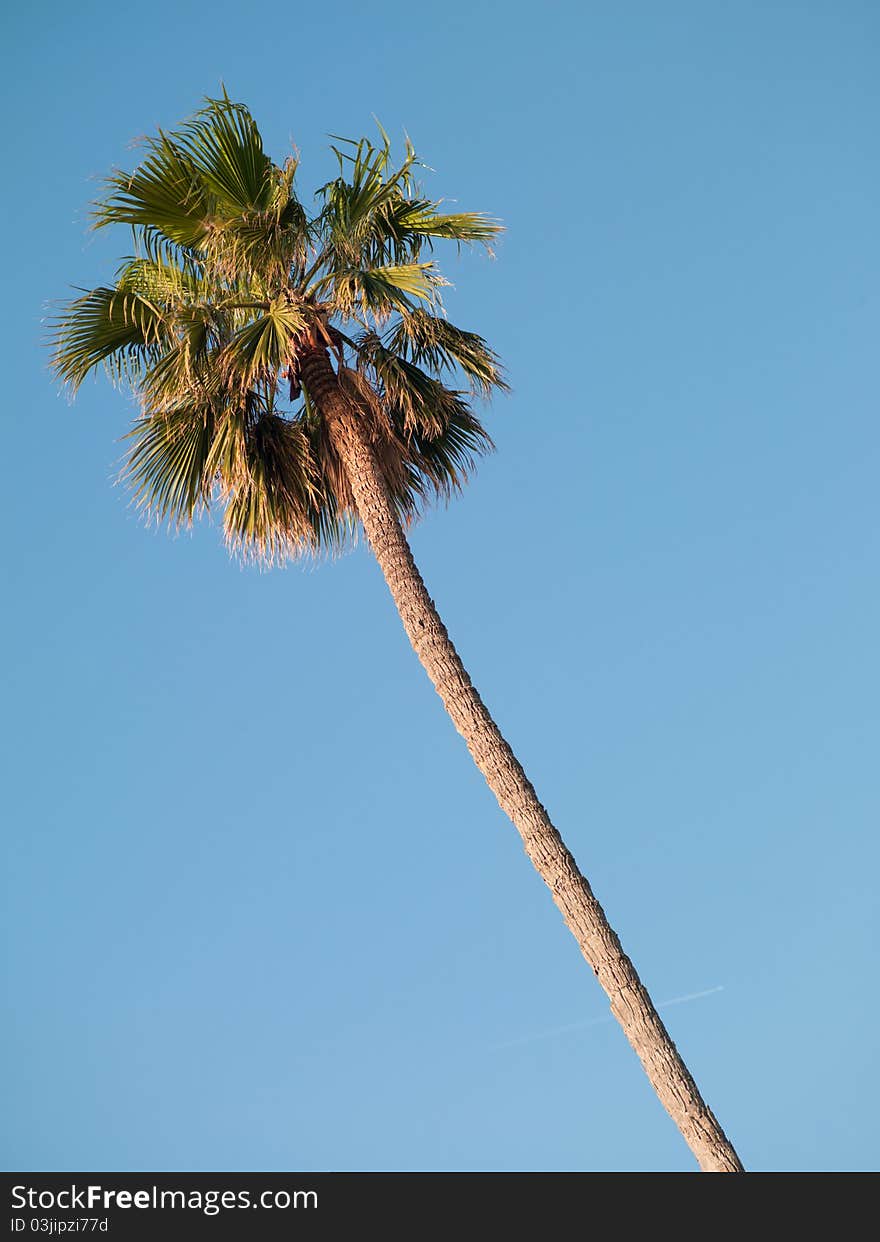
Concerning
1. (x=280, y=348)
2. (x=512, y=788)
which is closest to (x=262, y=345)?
(x=280, y=348)

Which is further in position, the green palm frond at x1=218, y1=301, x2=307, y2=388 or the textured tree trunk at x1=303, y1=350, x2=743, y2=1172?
the green palm frond at x1=218, y1=301, x2=307, y2=388

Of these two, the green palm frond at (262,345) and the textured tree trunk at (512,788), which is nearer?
the textured tree trunk at (512,788)

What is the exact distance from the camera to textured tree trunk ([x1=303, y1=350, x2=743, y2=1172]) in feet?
27.5

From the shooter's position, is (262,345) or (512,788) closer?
(512,788)

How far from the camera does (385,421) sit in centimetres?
1194

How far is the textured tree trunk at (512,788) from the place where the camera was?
838cm

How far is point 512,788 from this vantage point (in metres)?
9.55

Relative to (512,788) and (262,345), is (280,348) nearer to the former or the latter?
(262,345)

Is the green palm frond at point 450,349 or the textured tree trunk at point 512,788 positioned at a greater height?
the green palm frond at point 450,349

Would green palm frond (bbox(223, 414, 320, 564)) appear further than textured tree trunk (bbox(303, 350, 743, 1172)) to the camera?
Yes

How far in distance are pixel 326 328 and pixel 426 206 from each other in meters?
1.74

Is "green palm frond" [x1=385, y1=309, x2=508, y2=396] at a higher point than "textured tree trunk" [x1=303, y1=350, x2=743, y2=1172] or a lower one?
higher
